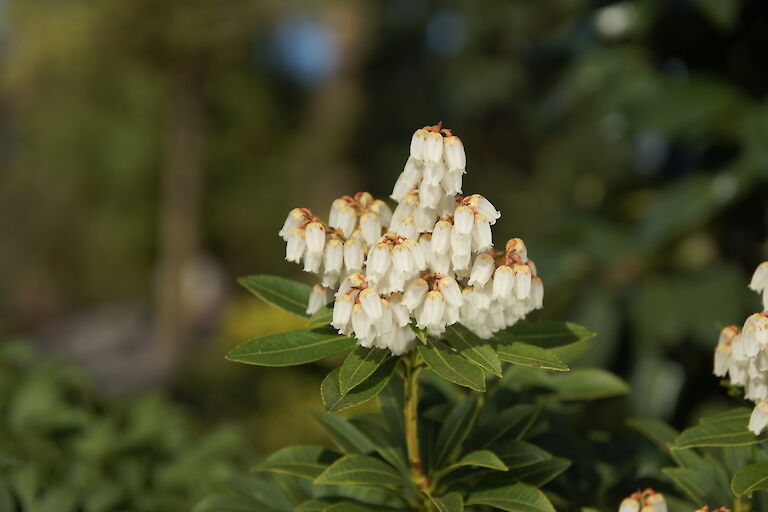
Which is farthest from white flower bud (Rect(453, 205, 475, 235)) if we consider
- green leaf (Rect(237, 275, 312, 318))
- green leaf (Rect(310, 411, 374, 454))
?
green leaf (Rect(310, 411, 374, 454))

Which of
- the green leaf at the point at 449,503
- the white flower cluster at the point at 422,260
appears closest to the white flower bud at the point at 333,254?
the white flower cluster at the point at 422,260

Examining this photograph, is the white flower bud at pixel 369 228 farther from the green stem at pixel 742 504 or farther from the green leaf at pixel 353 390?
the green stem at pixel 742 504

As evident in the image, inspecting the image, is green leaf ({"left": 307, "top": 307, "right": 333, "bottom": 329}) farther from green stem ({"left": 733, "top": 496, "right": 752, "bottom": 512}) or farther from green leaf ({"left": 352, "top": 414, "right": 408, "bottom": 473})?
green stem ({"left": 733, "top": 496, "right": 752, "bottom": 512})

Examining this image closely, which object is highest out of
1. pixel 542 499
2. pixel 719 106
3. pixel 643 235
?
pixel 719 106

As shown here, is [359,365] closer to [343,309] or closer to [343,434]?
[343,309]

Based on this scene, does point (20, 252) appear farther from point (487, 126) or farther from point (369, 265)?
point (369, 265)

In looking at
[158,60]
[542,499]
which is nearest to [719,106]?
[542,499]
